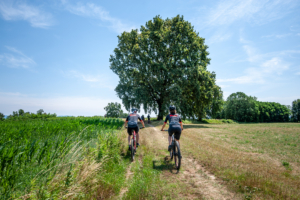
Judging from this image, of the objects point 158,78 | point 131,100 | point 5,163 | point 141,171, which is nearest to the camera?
point 5,163

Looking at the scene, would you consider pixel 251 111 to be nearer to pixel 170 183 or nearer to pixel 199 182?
pixel 199 182

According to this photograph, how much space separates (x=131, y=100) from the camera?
31.4 m

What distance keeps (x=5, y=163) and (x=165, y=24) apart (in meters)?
35.7

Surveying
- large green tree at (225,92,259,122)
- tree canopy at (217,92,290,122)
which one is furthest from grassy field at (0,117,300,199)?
tree canopy at (217,92,290,122)

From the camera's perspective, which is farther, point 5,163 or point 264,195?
point 264,195

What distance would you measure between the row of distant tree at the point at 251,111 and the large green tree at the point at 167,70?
3801 centimetres

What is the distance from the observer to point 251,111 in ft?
228

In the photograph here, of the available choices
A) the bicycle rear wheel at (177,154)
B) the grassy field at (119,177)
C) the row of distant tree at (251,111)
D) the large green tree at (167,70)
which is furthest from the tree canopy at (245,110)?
the bicycle rear wheel at (177,154)

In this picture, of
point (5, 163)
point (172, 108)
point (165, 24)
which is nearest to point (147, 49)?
point (165, 24)

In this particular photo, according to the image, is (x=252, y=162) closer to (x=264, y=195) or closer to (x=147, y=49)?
(x=264, y=195)

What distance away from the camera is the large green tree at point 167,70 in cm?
2803

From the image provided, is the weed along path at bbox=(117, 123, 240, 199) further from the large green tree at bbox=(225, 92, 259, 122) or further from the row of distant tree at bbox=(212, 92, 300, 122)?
the large green tree at bbox=(225, 92, 259, 122)

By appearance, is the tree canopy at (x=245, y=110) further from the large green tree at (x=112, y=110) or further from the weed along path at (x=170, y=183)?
the weed along path at (x=170, y=183)

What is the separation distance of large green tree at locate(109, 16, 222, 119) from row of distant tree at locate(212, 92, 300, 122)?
3801 centimetres
